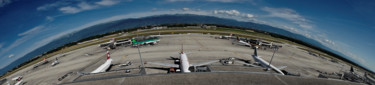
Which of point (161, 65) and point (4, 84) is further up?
point (161, 65)

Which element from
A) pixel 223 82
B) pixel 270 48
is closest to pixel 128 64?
pixel 223 82

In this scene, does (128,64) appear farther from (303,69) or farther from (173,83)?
(303,69)

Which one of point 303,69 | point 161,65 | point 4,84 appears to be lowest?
point 4,84

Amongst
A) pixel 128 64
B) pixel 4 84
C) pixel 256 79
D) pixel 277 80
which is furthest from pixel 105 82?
pixel 4 84

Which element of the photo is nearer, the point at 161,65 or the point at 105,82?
the point at 105,82

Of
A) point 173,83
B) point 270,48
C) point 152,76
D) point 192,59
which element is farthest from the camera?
point 270,48

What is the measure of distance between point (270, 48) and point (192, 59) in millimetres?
41279

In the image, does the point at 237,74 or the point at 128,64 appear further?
the point at 128,64

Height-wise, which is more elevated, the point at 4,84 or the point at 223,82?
the point at 223,82

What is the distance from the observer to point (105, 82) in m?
20.9

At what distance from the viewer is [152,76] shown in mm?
21828

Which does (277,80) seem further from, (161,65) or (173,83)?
(161,65)

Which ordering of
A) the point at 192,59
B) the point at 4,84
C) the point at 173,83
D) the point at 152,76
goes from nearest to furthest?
the point at 173,83 → the point at 152,76 → the point at 4,84 → the point at 192,59

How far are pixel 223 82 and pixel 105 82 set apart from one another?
20.9 m
